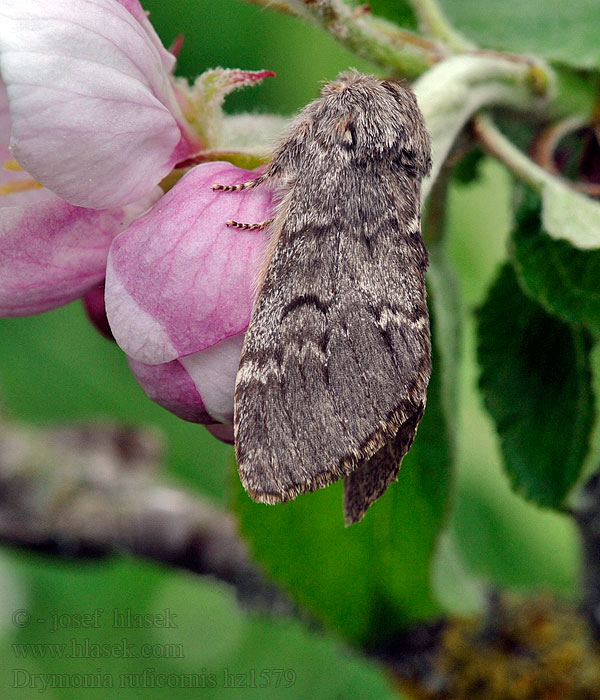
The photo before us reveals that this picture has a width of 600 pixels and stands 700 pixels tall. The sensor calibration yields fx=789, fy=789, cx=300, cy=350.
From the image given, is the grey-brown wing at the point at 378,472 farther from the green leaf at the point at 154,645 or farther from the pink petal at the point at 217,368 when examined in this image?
the green leaf at the point at 154,645

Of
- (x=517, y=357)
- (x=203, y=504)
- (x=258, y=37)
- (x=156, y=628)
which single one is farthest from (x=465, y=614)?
(x=258, y=37)

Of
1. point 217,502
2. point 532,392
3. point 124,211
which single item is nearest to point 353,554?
point 532,392

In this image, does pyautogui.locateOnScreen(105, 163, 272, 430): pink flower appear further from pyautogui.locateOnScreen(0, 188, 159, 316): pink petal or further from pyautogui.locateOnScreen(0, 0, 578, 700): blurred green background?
pyautogui.locateOnScreen(0, 0, 578, 700): blurred green background

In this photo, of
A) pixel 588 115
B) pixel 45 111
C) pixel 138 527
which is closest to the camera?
pixel 45 111

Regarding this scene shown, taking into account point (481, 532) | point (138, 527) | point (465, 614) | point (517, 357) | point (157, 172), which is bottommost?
point (481, 532)

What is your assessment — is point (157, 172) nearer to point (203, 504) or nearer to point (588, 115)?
point (588, 115)

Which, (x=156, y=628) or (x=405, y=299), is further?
(x=156, y=628)
